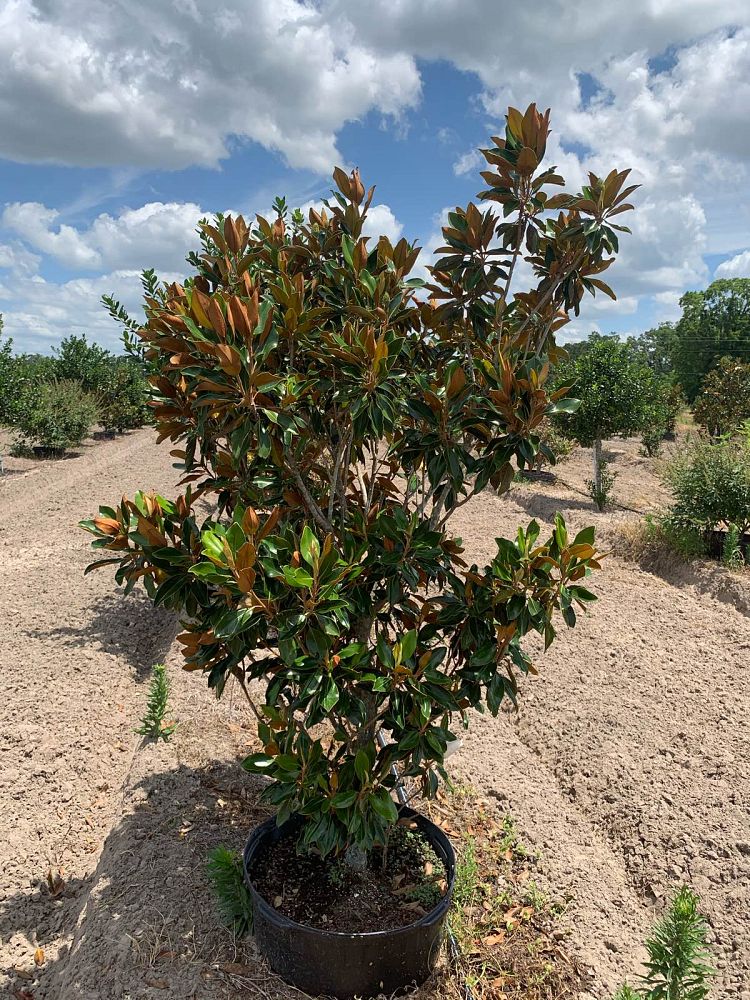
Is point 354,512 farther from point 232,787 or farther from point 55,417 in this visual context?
point 55,417

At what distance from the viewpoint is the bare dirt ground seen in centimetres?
285

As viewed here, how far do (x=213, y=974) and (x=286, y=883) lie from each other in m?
0.41

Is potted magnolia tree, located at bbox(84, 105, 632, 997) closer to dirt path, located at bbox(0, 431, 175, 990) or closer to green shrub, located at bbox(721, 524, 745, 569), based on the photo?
dirt path, located at bbox(0, 431, 175, 990)

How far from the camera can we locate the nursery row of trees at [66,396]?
15.2 meters

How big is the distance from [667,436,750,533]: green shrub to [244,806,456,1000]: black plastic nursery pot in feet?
19.6

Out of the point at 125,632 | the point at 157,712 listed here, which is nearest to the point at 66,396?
the point at 125,632

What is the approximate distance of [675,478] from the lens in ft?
25.4

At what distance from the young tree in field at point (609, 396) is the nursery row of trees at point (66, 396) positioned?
793 cm

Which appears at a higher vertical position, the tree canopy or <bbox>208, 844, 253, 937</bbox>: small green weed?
the tree canopy

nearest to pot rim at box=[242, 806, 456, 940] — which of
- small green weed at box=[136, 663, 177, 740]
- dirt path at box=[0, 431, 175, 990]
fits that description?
dirt path at box=[0, 431, 175, 990]

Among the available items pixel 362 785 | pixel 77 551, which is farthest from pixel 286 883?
pixel 77 551

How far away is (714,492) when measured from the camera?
728cm

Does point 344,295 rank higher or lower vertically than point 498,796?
higher

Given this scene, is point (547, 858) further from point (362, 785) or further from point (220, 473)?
point (220, 473)
